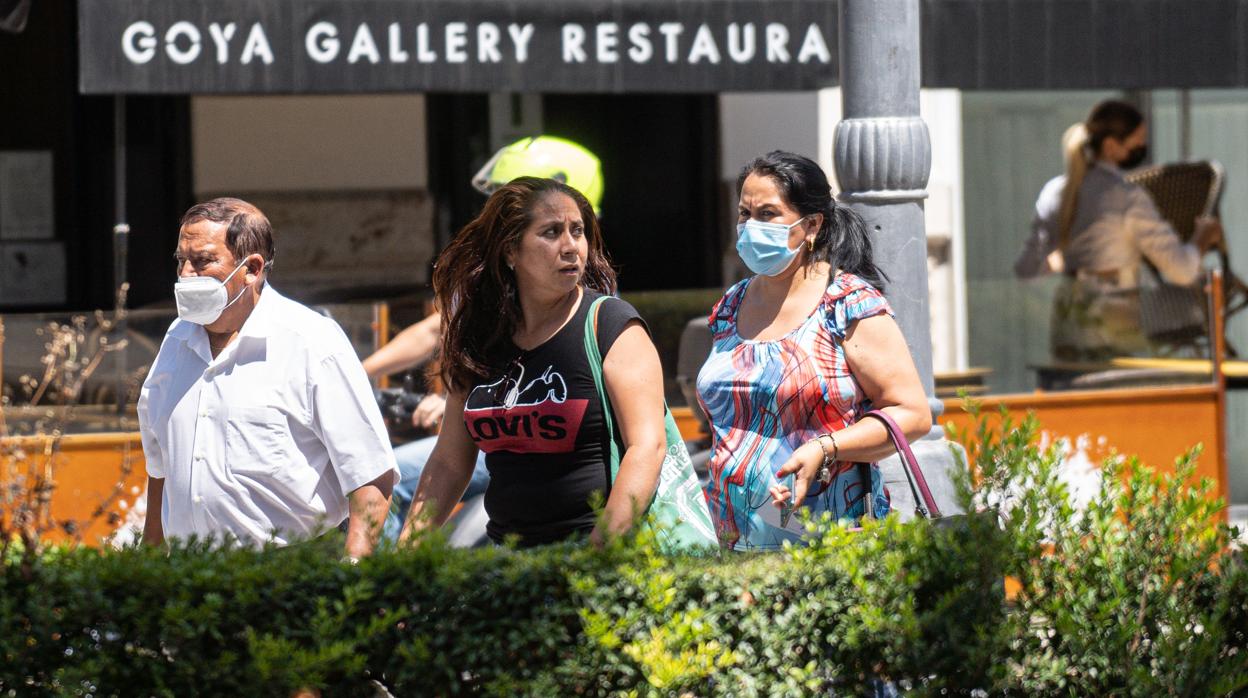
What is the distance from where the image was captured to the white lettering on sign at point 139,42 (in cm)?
712

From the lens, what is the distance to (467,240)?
4383mm

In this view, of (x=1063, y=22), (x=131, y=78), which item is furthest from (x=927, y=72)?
(x=131, y=78)

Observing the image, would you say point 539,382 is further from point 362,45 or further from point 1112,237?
point 1112,237

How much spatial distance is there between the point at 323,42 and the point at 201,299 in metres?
3.28

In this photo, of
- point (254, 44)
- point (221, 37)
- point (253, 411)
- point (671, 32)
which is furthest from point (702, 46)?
point (253, 411)

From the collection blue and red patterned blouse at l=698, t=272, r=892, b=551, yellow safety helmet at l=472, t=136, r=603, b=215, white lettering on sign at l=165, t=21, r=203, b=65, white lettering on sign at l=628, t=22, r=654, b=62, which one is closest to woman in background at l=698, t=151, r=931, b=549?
blue and red patterned blouse at l=698, t=272, r=892, b=551

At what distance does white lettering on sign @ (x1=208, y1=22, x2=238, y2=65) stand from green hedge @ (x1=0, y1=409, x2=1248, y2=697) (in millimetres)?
4012

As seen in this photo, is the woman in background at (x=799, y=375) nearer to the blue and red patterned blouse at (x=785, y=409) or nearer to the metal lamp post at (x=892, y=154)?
the blue and red patterned blouse at (x=785, y=409)

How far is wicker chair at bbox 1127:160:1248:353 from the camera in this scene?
812cm

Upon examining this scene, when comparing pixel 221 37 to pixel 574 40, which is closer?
pixel 221 37

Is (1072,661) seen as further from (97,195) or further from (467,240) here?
(97,195)

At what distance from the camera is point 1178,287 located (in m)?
8.12

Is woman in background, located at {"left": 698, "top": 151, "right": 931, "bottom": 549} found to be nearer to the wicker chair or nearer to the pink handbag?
the pink handbag

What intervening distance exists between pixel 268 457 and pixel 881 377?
1.51m
